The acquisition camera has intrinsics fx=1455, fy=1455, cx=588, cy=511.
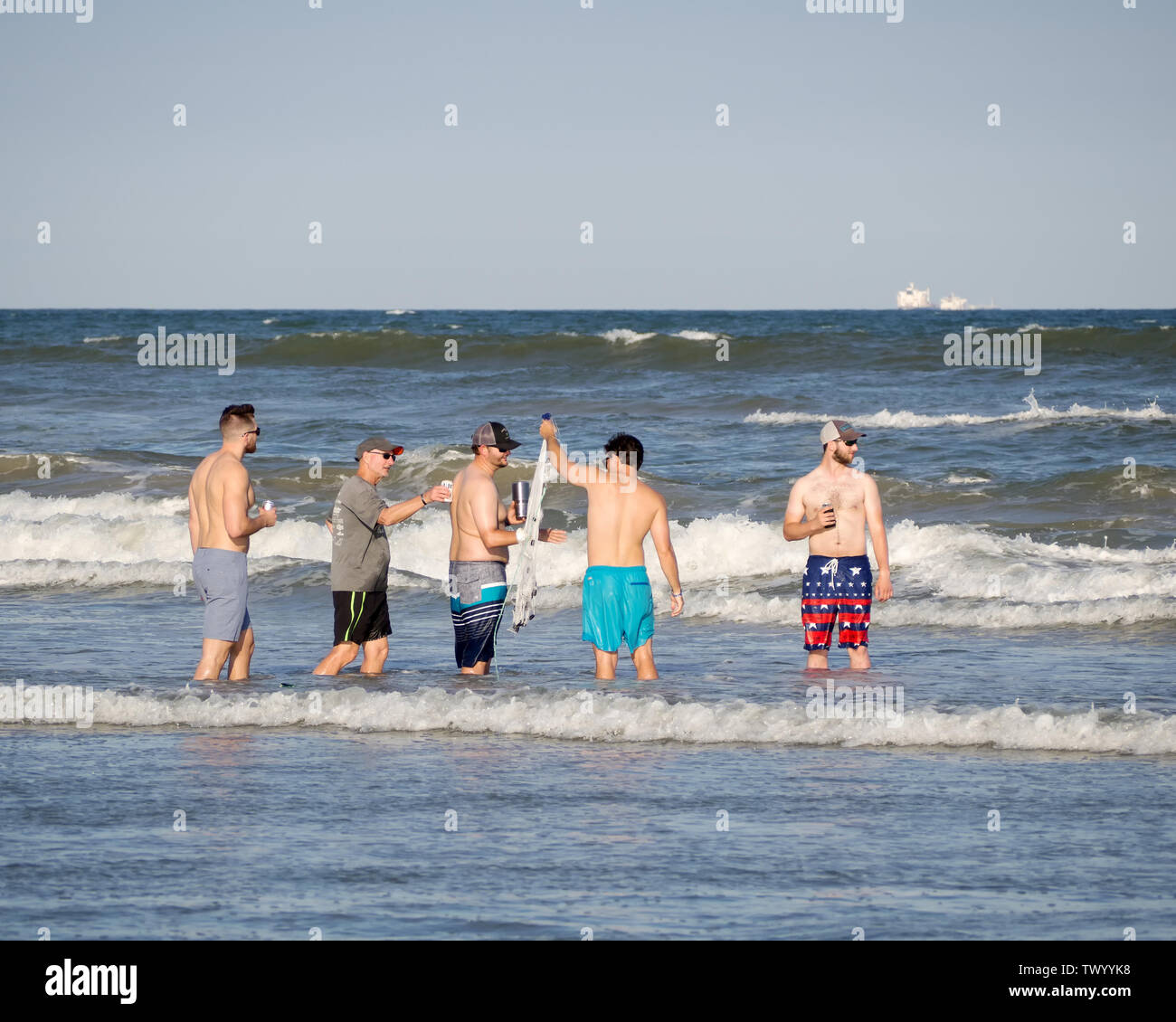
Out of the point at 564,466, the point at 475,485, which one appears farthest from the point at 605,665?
the point at 475,485

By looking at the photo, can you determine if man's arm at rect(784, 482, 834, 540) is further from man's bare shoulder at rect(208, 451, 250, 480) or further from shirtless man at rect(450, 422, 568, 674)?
man's bare shoulder at rect(208, 451, 250, 480)

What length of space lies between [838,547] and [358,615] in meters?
2.91

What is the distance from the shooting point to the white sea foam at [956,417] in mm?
24312

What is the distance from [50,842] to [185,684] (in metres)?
2.84

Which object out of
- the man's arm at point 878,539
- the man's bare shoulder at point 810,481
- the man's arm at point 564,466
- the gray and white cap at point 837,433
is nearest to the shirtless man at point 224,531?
the man's arm at point 564,466

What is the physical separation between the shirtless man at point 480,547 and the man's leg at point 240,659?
48.9 inches

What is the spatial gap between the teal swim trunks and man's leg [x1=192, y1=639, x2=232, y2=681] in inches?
81.4

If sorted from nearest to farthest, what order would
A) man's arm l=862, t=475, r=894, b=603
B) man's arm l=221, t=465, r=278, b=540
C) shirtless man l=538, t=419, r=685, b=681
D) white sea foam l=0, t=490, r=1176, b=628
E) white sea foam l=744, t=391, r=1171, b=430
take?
man's arm l=221, t=465, r=278, b=540 < shirtless man l=538, t=419, r=685, b=681 < man's arm l=862, t=475, r=894, b=603 < white sea foam l=0, t=490, r=1176, b=628 < white sea foam l=744, t=391, r=1171, b=430

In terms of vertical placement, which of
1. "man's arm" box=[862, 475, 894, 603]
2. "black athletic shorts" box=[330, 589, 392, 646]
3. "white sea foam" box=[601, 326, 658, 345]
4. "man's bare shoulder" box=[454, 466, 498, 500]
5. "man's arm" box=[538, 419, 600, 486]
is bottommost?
"black athletic shorts" box=[330, 589, 392, 646]

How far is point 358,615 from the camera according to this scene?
8594 millimetres

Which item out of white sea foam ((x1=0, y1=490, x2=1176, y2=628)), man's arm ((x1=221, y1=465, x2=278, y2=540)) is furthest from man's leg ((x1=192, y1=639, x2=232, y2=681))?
white sea foam ((x1=0, y1=490, x2=1176, y2=628))

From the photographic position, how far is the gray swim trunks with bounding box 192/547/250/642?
811 cm

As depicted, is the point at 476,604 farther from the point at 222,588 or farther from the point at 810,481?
the point at 810,481

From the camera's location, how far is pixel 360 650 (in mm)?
10391
